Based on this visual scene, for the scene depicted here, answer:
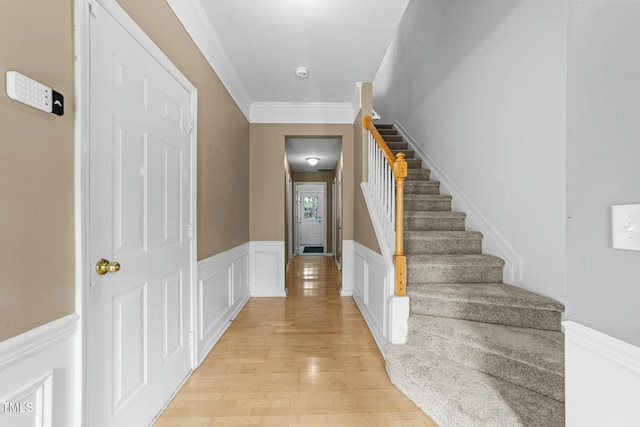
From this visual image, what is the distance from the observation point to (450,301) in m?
2.00

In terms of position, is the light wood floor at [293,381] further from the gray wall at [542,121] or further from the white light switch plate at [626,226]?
the white light switch plate at [626,226]

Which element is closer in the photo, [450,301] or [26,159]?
[26,159]

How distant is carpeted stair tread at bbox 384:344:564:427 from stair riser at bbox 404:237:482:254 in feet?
2.99

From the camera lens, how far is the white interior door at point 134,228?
1144mm

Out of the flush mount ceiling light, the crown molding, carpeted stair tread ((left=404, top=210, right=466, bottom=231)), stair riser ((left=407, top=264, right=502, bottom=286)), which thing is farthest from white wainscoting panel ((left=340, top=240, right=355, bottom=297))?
the crown molding

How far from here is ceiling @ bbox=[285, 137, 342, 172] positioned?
5504 mm

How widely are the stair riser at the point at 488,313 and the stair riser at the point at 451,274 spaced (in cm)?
23

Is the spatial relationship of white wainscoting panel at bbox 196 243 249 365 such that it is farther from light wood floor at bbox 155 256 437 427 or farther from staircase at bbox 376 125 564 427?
staircase at bbox 376 125 564 427

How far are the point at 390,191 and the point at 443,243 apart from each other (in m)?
0.71

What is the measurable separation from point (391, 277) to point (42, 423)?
1854mm

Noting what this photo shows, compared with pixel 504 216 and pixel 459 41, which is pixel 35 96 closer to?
pixel 504 216

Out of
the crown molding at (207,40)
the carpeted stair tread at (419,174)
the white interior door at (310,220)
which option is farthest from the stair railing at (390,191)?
the white interior door at (310,220)

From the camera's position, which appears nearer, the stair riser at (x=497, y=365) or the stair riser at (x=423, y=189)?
the stair riser at (x=497, y=365)

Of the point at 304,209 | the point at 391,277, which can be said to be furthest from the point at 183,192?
the point at 304,209
